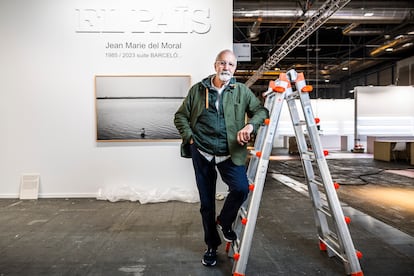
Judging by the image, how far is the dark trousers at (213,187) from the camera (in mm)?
1883

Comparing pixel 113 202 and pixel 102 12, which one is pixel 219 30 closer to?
pixel 102 12

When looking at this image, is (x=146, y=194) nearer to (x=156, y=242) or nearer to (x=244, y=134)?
(x=156, y=242)

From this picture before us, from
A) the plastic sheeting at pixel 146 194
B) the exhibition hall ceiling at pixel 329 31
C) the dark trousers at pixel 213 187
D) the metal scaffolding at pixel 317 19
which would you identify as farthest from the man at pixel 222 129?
the exhibition hall ceiling at pixel 329 31

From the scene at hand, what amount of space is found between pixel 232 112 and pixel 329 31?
9485mm

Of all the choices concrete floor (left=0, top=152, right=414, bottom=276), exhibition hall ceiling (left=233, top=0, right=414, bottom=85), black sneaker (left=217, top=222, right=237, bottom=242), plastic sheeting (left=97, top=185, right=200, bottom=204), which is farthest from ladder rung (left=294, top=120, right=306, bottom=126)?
exhibition hall ceiling (left=233, top=0, right=414, bottom=85)

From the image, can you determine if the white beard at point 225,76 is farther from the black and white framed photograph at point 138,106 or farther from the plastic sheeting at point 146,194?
the plastic sheeting at point 146,194

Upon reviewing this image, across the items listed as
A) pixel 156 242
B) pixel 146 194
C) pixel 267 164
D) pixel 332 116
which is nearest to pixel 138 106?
pixel 146 194

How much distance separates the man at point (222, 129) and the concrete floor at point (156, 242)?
19.2 inches

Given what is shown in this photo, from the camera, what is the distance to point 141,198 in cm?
394

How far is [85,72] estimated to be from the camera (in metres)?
4.11

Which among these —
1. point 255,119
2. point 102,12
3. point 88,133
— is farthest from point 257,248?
point 102,12

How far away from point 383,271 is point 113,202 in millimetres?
3122

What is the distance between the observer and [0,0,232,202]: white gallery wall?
4.08m

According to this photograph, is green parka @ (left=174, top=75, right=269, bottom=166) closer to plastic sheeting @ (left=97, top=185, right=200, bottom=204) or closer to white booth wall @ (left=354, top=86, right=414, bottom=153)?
plastic sheeting @ (left=97, top=185, right=200, bottom=204)
